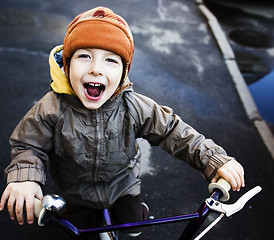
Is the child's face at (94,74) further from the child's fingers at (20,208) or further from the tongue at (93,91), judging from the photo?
the child's fingers at (20,208)

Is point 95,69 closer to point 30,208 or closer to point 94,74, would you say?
point 94,74

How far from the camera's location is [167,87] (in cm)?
460

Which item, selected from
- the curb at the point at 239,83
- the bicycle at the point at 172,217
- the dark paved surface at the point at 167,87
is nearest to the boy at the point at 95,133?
the bicycle at the point at 172,217

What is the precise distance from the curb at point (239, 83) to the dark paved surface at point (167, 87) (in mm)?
102

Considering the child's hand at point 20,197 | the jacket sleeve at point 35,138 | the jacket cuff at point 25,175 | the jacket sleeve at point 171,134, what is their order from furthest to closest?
the jacket sleeve at point 171,134 → the jacket sleeve at point 35,138 → the jacket cuff at point 25,175 → the child's hand at point 20,197

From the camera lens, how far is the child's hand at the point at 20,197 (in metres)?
1.35

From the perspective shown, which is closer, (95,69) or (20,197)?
(20,197)

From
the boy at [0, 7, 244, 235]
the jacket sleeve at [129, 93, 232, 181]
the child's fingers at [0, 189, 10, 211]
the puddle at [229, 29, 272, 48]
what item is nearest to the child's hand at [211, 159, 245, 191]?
the boy at [0, 7, 244, 235]

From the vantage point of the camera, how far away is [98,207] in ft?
6.86

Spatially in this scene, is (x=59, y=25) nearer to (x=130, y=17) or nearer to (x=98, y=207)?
(x=130, y=17)

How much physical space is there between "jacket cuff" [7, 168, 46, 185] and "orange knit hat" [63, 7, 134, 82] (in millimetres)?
649

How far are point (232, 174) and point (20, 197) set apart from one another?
1.03 meters

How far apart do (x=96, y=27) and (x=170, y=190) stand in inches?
80.8

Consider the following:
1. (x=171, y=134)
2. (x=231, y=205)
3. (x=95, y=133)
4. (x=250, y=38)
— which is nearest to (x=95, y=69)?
(x=95, y=133)
